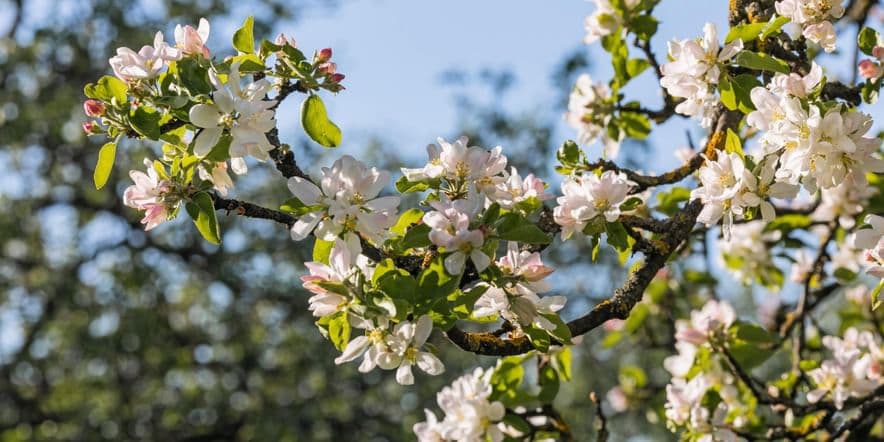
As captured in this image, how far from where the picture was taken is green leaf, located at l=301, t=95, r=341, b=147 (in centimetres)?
152

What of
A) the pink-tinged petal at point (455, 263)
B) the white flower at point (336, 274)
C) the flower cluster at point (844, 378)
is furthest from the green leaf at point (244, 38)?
the flower cluster at point (844, 378)

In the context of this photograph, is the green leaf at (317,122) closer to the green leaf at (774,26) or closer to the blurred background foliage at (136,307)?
the green leaf at (774,26)

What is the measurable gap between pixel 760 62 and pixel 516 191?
51 centimetres

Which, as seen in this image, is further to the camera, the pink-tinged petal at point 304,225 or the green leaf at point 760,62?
the green leaf at point 760,62

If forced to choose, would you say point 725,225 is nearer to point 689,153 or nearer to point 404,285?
point 404,285

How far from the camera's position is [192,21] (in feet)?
22.1

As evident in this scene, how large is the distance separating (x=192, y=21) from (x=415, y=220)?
5.64 metres

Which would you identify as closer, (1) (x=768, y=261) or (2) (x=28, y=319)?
(1) (x=768, y=261)

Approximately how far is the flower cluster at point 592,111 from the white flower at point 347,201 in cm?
121

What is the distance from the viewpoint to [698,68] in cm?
180

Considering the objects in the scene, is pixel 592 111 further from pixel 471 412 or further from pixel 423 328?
pixel 423 328

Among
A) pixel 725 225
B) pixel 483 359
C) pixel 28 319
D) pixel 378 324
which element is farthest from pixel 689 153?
Result: pixel 28 319

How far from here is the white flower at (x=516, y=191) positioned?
152 cm

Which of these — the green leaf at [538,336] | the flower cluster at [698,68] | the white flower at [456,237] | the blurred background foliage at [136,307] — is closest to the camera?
the white flower at [456,237]
